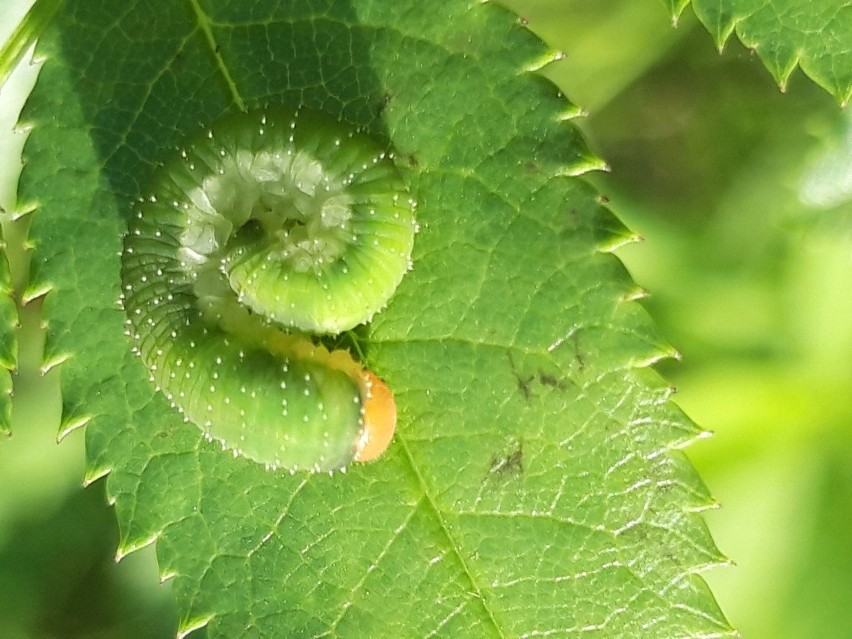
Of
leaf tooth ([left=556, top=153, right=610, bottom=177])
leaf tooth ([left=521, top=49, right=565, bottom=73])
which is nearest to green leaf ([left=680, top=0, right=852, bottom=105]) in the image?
leaf tooth ([left=521, top=49, right=565, bottom=73])

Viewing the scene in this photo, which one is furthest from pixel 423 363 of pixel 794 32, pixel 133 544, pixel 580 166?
pixel 794 32

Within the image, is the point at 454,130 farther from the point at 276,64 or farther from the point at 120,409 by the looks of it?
the point at 120,409

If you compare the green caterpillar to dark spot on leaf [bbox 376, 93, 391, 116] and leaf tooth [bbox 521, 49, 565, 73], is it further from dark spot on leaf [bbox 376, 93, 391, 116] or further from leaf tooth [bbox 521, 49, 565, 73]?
leaf tooth [bbox 521, 49, 565, 73]

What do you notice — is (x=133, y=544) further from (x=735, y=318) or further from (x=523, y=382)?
(x=735, y=318)

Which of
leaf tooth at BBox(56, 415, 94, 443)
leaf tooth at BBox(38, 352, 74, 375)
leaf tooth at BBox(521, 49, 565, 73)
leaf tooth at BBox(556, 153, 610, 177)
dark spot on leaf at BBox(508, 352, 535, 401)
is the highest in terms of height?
leaf tooth at BBox(521, 49, 565, 73)

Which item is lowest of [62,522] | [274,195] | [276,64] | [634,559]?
[62,522]

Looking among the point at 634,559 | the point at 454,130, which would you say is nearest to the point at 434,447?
the point at 634,559
